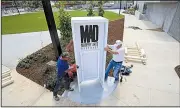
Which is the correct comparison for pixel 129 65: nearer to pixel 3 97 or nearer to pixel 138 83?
pixel 138 83

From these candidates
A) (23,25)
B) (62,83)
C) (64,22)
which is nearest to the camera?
(62,83)

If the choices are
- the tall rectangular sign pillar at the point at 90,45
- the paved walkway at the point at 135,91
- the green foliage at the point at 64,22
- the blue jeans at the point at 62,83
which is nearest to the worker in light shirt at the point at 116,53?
the tall rectangular sign pillar at the point at 90,45

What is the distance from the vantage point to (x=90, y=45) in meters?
4.37

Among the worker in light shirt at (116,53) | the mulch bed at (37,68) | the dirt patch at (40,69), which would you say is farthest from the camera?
the mulch bed at (37,68)

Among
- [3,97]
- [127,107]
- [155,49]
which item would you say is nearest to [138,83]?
[127,107]

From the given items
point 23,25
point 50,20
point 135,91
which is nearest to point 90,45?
point 50,20

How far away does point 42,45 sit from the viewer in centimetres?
955

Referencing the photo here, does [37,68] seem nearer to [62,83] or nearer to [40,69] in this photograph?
[40,69]

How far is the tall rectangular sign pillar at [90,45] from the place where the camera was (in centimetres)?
398

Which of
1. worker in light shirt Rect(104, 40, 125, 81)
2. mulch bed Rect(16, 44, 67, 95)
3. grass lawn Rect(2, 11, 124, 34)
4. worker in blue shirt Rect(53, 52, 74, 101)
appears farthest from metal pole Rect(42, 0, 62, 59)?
grass lawn Rect(2, 11, 124, 34)

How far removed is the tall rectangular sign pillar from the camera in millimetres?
3979

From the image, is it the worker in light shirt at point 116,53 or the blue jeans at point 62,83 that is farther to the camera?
the worker in light shirt at point 116,53

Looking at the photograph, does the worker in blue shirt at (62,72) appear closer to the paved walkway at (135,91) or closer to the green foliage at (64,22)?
the paved walkway at (135,91)

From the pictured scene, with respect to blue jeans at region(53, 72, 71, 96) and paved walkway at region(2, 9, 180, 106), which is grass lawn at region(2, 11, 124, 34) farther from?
blue jeans at region(53, 72, 71, 96)
